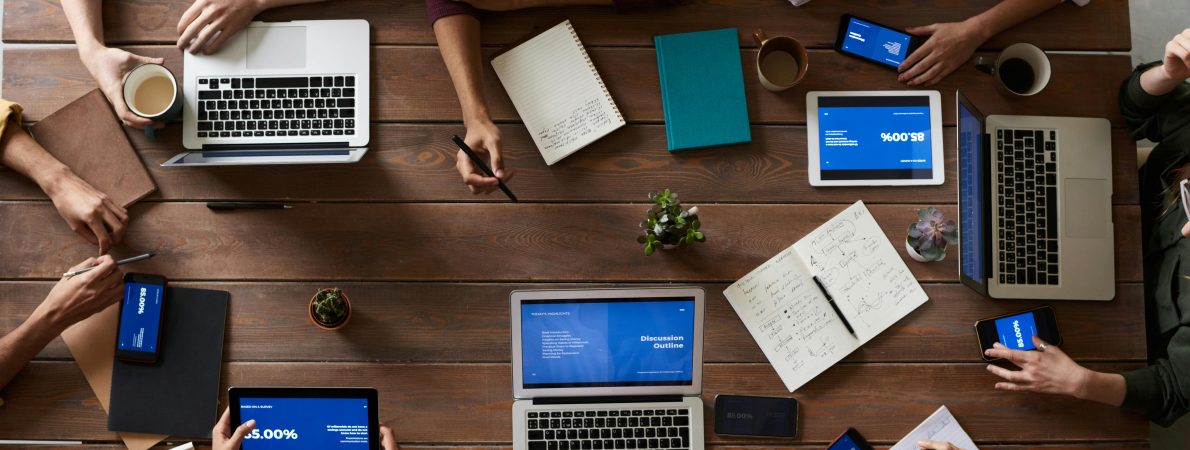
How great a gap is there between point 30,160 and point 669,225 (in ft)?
4.59

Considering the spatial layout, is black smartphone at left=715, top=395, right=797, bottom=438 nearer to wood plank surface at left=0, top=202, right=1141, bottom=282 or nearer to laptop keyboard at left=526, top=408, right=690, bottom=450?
laptop keyboard at left=526, top=408, right=690, bottom=450

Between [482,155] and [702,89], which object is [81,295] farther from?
[702,89]

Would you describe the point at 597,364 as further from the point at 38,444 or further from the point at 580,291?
the point at 38,444

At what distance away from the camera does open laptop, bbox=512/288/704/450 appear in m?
1.53

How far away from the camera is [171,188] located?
1.61 meters

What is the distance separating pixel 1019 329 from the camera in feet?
5.19

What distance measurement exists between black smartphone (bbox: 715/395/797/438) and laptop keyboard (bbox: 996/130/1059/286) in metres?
0.58

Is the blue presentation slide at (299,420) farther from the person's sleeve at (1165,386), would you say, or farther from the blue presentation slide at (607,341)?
the person's sleeve at (1165,386)

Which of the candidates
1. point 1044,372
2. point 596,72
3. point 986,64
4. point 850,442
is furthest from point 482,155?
point 1044,372

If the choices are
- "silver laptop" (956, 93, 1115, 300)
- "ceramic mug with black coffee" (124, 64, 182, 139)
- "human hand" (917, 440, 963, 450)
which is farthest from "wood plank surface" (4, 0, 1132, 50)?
"human hand" (917, 440, 963, 450)

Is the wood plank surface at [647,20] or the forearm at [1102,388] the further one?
the wood plank surface at [647,20]

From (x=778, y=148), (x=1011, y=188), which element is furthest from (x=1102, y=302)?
(x=778, y=148)

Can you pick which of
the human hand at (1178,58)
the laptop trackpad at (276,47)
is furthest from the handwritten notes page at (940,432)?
the laptop trackpad at (276,47)

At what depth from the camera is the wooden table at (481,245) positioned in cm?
157
